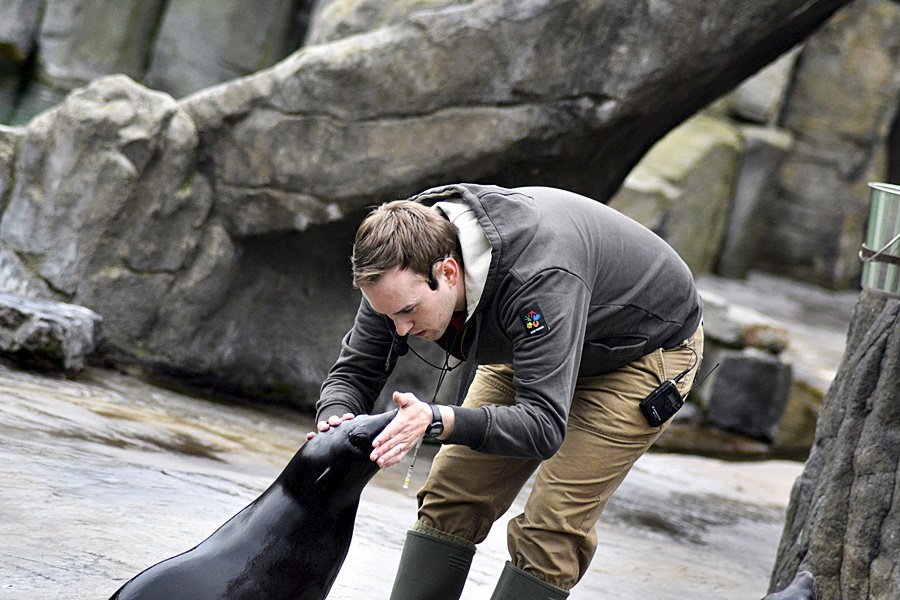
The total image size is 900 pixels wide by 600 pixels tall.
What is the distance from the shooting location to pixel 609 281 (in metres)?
2.37

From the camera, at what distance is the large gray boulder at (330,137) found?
554cm

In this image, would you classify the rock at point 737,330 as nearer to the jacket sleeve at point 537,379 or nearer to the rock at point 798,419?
the rock at point 798,419

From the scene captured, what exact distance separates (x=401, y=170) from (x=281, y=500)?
3.59m

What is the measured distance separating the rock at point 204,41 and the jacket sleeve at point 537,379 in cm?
1136

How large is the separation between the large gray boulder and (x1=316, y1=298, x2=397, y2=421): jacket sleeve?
3293mm

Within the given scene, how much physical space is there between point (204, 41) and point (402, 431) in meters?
11.5

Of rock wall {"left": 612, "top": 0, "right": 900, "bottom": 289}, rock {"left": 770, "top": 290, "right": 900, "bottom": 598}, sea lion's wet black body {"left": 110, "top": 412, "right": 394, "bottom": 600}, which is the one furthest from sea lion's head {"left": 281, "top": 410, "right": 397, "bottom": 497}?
rock wall {"left": 612, "top": 0, "right": 900, "bottom": 289}

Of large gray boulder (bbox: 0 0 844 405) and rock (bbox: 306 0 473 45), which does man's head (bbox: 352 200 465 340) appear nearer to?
large gray boulder (bbox: 0 0 844 405)

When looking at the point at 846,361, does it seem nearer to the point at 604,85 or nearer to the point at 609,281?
the point at 609,281

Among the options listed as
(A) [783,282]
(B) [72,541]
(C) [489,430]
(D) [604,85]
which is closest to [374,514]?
(B) [72,541]

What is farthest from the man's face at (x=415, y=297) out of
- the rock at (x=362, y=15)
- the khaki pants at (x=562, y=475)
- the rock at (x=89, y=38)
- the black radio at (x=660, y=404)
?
the rock at (x=89, y=38)

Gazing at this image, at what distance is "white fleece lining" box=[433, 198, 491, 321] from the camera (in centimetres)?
217

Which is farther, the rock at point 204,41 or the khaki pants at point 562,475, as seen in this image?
the rock at point 204,41

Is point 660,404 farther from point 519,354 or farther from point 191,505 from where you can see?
point 191,505
